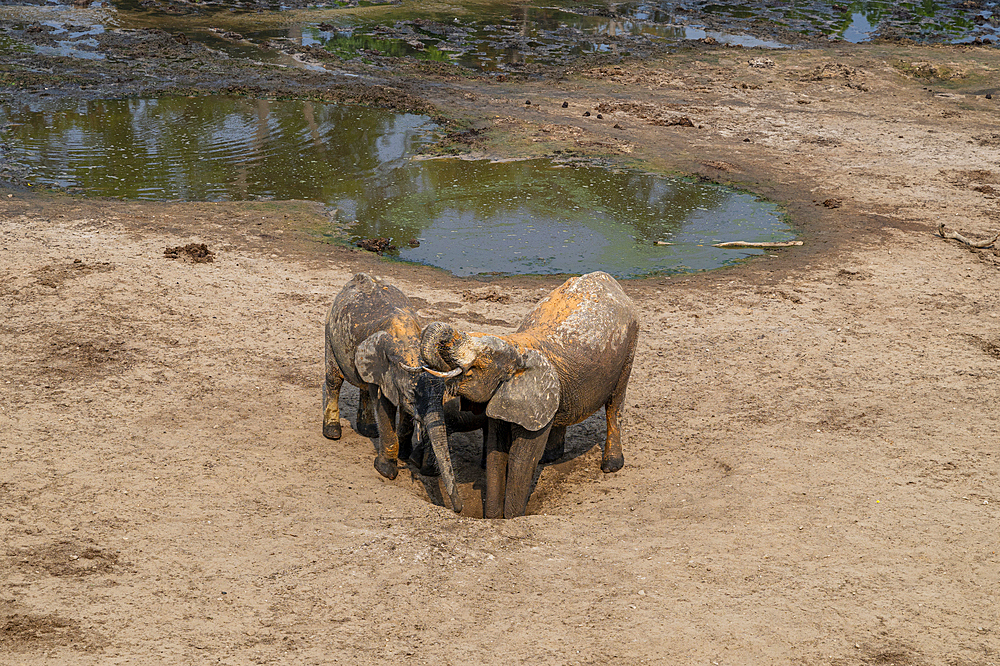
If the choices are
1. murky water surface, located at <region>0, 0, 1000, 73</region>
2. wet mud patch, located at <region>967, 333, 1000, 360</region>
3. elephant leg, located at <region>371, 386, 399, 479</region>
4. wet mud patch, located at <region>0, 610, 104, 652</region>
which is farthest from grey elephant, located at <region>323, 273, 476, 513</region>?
murky water surface, located at <region>0, 0, 1000, 73</region>

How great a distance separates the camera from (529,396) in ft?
22.0

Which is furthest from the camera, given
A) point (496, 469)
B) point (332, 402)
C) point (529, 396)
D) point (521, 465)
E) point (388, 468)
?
point (332, 402)

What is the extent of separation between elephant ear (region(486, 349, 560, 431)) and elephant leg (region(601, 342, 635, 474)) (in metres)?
1.24

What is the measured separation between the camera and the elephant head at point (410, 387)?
261 inches

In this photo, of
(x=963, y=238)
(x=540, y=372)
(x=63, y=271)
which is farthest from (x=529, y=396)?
(x=963, y=238)

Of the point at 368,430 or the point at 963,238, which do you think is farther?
the point at 963,238

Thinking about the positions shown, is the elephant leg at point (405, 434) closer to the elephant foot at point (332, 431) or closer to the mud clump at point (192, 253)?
the elephant foot at point (332, 431)

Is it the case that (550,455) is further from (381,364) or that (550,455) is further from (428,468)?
(381,364)

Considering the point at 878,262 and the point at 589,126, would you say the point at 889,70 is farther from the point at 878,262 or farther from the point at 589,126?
the point at 878,262

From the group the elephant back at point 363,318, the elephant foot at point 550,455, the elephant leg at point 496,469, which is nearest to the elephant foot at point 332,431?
the elephant back at point 363,318

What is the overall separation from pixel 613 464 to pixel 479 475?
1.19 m

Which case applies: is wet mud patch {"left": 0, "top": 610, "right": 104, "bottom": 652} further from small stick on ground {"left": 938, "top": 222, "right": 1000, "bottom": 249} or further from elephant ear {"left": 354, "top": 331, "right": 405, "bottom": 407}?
small stick on ground {"left": 938, "top": 222, "right": 1000, "bottom": 249}

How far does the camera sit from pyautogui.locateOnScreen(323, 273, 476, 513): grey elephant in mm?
6664

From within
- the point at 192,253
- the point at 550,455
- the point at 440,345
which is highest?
the point at 440,345
